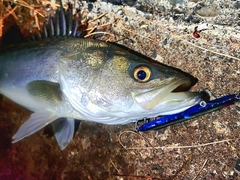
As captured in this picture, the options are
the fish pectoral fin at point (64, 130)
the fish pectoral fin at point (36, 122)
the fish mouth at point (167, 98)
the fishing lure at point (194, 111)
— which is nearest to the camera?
the fish mouth at point (167, 98)

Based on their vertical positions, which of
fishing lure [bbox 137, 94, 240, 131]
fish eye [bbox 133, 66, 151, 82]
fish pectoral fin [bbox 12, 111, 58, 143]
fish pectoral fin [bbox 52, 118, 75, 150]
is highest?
fish eye [bbox 133, 66, 151, 82]

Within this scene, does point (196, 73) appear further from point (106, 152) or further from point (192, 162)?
point (106, 152)

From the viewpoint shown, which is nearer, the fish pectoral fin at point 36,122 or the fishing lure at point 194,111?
the fishing lure at point 194,111

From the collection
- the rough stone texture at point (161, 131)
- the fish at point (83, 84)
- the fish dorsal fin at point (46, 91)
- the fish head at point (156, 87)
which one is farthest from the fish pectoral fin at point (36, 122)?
the fish head at point (156, 87)

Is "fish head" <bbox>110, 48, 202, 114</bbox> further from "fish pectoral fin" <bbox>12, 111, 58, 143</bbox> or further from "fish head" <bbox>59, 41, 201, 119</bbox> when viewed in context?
"fish pectoral fin" <bbox>12, 111, 58, 143</bbox>

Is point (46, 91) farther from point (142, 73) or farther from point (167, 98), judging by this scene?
point (167, 98)

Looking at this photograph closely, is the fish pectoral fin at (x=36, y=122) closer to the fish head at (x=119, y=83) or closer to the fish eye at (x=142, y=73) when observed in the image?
the fish head at (x=119, y=83)

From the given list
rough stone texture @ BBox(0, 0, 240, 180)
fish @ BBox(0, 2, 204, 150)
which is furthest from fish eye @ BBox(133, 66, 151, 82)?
rough stone texture @ BBox(0, 0, 240, 180)
